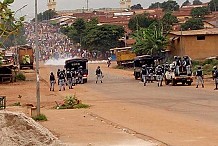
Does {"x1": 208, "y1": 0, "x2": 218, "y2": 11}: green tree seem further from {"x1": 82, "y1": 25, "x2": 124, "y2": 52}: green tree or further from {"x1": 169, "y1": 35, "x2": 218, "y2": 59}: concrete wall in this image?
{"x1": 169, "y1": 35, "x2": 218, "y2": 59}: concrete wall

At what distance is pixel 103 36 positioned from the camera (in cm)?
9531

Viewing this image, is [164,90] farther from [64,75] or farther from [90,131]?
[90,131]

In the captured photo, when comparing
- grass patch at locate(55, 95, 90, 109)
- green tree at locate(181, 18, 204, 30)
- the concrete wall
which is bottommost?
grass patch at locate(55, 95, 90, 109)

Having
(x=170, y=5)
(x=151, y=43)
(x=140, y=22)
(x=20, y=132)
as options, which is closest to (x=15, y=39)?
(x=151, y=43)

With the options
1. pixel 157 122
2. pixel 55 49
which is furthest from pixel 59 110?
pixel 55 49

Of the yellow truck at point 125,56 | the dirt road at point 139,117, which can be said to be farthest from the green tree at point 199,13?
the dirt road at point 139,117

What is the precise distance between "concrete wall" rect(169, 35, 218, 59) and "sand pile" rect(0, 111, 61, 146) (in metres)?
56.5

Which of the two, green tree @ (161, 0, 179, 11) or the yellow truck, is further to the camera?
green tree @ (161, 0, 179, 11)

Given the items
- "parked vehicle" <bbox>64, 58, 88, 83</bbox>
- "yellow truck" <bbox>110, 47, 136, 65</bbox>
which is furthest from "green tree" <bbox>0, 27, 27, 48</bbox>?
"yellow truck" <bbox>110, 47, 136, 65</bbox>

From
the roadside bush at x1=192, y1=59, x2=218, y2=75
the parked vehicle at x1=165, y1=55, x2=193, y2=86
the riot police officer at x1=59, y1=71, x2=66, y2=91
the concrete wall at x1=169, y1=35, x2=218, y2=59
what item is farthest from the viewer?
the concrete wall at x1=169, y1=35, x2=218, y2=59

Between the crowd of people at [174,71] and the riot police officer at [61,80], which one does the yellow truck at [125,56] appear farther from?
the riot police officer at [61,80]

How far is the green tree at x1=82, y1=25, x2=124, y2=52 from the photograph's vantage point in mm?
95312

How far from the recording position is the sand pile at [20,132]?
8758 millimetres

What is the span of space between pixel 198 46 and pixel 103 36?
32134 millimetres
